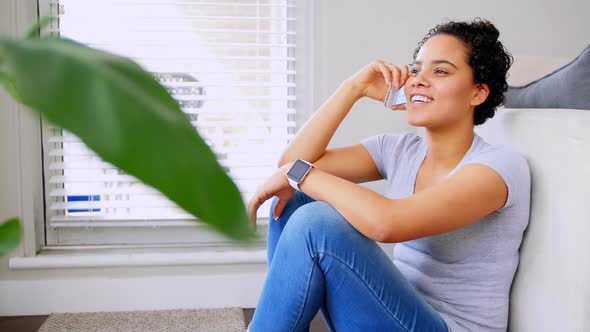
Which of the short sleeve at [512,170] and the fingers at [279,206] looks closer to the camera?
the short sleeve at [512,170]

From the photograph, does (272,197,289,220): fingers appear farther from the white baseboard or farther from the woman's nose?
the white baseboard

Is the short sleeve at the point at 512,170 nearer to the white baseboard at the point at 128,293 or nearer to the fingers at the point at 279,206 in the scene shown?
the fingers at the point at 279,206

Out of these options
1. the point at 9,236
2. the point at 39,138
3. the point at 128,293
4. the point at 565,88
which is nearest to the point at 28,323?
the point at 128,293

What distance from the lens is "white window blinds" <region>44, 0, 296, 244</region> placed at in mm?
2420

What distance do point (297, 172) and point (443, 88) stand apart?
0.39 metres

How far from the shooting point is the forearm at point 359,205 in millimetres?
1372

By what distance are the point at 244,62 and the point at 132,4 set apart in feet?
1.50

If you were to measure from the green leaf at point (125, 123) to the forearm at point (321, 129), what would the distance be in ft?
5.44

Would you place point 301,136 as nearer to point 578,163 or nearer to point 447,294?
point 447,294

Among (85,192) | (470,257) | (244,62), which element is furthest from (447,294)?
(85,192)

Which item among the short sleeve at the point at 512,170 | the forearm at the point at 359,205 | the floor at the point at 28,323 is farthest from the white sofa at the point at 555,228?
the floor at the point at 28,323

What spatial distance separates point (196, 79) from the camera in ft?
8.15

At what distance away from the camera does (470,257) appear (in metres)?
1.48

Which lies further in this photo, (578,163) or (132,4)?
(132,4)
